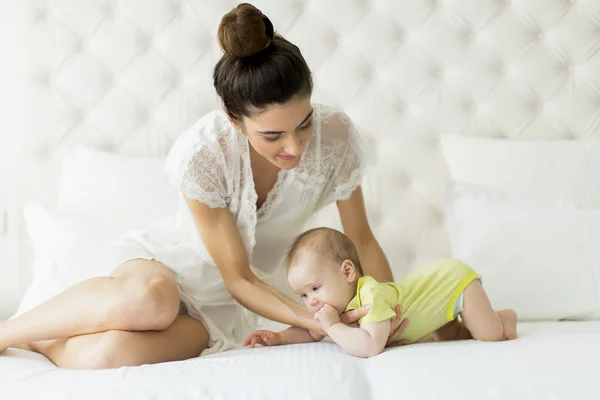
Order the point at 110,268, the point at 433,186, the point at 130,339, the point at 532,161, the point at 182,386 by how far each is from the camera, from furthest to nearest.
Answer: the point at 433,186 < the point at 532,161 < the point at 110,268 < the point at 130,339 < the point at 182,386

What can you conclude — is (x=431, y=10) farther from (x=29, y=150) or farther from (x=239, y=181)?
(x=29, y=150)

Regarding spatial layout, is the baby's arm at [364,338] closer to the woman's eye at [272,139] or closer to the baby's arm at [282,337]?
the baby's arm at [282,337]

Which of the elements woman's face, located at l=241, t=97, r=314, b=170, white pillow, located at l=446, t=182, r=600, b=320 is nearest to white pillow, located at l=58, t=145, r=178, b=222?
woman's face, located at l=241, t=97, r=314, b=170

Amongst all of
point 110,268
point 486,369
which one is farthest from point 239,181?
point 486,369

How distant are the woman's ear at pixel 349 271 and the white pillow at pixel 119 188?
2.58 ft

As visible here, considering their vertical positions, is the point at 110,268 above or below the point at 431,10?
below

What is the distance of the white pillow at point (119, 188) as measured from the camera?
86.5 inches

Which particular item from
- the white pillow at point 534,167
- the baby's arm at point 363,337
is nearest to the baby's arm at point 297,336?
the baby's arm at point 363,337

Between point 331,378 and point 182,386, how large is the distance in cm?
27

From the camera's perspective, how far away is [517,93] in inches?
97.7

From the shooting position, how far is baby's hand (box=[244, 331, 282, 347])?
172cm

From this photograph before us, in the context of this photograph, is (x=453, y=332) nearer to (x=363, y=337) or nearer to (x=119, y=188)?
(x=363, y=337)

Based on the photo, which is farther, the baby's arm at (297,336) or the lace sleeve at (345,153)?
the lace sleeve at (345,153)

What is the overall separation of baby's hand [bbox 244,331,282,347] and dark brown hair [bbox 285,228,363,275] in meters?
0.19
